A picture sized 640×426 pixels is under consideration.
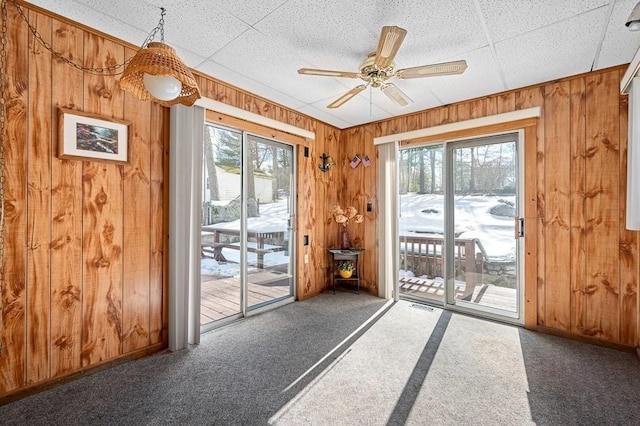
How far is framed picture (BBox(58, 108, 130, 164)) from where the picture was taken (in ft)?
6.75

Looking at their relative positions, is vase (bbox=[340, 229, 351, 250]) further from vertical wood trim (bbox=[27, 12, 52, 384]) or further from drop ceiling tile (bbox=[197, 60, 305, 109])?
vertical wood trim (bbox=[27, 12, 52, 384])

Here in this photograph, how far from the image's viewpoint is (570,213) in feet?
9.32

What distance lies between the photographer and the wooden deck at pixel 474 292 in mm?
3328

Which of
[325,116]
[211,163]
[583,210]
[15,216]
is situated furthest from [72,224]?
[583,210]

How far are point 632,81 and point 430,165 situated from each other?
1882mm

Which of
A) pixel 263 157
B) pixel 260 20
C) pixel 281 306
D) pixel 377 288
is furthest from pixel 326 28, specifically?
pixel 377 288

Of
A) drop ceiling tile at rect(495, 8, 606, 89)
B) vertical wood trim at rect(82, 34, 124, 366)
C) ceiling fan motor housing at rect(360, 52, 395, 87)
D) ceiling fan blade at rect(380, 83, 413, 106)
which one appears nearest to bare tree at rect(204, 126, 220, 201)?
vertical wood trim at rect(82, 34, 124, 366)

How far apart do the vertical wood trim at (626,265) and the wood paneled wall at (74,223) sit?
4.02 m

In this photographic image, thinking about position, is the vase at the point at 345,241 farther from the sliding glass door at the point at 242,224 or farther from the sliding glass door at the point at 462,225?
the sliding glass door at the point at 242,224

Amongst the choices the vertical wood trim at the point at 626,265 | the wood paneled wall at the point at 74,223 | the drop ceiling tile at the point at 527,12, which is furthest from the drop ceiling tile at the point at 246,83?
the vertical wood trim at the point at 626,265

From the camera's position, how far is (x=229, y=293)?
10.9 ft

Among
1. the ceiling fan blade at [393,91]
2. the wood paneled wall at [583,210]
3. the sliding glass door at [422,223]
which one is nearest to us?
the ceiling fan blade at [393,91]

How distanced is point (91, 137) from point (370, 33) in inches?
86.2

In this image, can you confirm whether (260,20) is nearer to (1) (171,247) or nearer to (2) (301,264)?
(1) (171,247)
